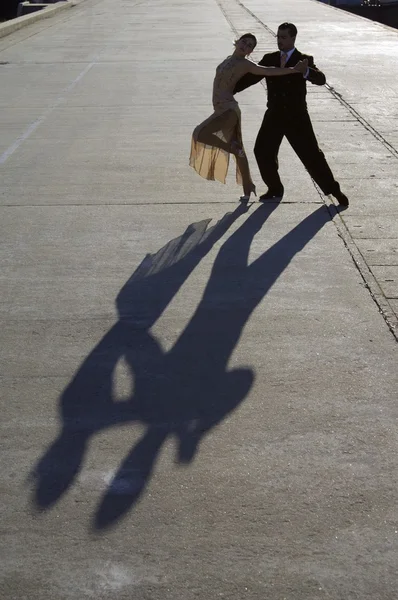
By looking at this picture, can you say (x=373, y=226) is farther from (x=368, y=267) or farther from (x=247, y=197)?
(x=247, y=197)

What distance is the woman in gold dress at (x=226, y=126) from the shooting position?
882 centimetres

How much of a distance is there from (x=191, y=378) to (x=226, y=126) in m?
4.01

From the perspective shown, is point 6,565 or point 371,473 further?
point 371,473

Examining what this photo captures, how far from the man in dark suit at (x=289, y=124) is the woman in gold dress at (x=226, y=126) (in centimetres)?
12

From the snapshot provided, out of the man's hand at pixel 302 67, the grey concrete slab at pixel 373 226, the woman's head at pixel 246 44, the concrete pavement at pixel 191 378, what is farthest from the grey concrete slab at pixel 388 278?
the woman's head at pixel 246 44

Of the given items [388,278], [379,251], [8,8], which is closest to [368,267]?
[388,278]

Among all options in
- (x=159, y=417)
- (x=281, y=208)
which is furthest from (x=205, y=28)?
(x=159, y=417)

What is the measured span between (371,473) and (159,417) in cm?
118

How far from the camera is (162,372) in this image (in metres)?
5.80

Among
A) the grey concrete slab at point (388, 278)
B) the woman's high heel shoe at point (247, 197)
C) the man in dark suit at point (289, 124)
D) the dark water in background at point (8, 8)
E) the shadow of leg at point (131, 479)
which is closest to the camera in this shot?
the shadow of leg at point (131, 479)

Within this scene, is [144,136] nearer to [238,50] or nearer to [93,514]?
[238,50]

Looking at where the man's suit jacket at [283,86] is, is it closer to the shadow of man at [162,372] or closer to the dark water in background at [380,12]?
the shadow of man at [162,372]

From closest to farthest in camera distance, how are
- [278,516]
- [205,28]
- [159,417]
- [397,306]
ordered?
1. [278,516]
2. [159,417]
3. [397,306]
4. [205,28]

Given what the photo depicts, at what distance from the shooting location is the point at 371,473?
15.2 ft
